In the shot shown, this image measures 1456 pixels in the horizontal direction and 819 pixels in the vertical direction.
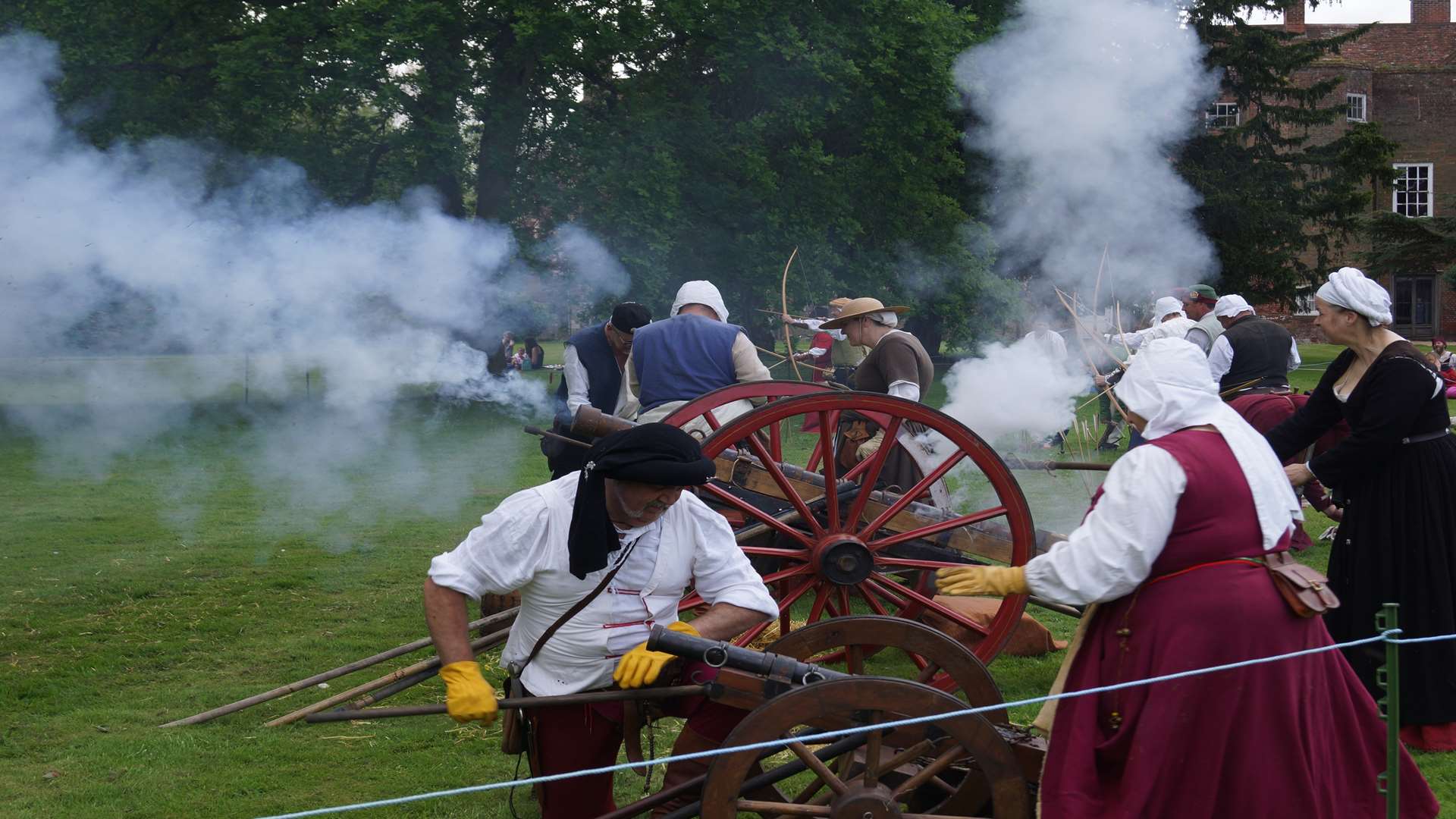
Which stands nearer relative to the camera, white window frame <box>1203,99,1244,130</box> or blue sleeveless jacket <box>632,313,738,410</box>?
blue sleeveless jacket <box>632,313,738,410</box>

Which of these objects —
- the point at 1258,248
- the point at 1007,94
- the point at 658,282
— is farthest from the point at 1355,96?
the point at 658,282

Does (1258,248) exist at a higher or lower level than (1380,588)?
higher

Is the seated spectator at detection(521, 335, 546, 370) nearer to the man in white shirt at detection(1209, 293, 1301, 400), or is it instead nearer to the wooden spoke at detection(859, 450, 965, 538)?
the man in white shirt at detection(1209, 293, 1301, 400)

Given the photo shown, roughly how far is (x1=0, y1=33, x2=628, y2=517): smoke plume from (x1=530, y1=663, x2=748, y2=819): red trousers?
5.56 meters

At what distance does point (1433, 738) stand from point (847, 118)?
44.3 ft

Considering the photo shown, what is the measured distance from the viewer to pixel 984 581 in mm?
2887

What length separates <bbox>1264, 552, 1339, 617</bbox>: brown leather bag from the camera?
8.67 feet

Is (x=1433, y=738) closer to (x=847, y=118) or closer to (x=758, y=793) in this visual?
(x=758, y=793)

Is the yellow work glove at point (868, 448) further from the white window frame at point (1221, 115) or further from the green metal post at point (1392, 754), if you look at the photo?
the white window frame at point (1221, 115)

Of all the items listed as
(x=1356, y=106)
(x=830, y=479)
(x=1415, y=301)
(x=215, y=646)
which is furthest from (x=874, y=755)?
(x=1356, y=106)

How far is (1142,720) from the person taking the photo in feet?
8.58

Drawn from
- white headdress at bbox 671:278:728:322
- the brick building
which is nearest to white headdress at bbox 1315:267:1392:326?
white headdress at bbox 671:278:728:322

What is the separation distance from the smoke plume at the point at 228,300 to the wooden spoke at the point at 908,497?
209 inches

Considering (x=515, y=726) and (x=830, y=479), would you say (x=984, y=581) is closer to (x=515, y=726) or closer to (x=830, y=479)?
(x=515, y=726)
